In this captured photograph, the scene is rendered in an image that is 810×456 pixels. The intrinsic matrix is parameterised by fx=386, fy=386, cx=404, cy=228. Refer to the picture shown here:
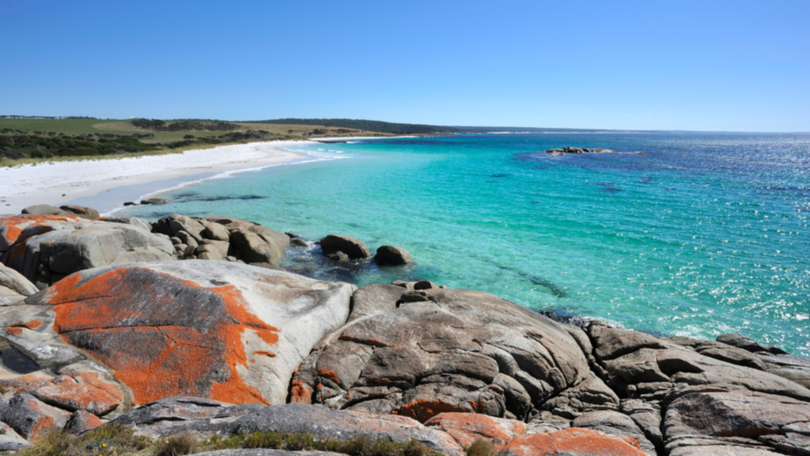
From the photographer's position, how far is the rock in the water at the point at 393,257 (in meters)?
16.7

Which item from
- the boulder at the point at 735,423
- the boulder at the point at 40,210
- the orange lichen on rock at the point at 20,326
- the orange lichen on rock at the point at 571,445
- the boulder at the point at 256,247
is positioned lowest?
the boulder at the point at 256,247

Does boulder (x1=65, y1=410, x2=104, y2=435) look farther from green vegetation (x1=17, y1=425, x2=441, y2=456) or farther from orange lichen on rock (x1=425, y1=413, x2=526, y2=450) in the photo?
orange lichen on rock (x1=425, y1=413, x2=526, y2=450)

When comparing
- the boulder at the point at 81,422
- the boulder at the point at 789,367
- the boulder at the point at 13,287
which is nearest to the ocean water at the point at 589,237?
the boulder at the point at 789,367

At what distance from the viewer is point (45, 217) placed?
13.6 m

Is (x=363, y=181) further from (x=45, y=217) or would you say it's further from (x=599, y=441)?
(x=599, y=441)

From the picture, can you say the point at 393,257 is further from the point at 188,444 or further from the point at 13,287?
the point at 188,444

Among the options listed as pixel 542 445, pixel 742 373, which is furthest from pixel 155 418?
pixel 742 373

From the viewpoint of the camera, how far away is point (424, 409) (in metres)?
5.79

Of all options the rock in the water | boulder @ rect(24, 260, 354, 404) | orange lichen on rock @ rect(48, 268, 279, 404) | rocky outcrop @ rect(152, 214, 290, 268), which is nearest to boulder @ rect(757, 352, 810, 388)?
boulder @ rect(24, 260, 354, 404)

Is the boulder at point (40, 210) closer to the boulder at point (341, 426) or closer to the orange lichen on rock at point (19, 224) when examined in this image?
the orange lichen on rock at point (19, 224)

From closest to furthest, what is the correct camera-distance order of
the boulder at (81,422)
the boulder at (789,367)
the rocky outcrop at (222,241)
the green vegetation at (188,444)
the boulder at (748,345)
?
the green vegetation at (188,444) → the boulder at (81,422) → the boulder at (789,367) → the boulder at (748,345) → the rocky outcrop at (222,241)

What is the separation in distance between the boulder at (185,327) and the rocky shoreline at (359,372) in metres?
0.03

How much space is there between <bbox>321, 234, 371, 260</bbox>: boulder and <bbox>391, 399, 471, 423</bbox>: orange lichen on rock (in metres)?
11.9

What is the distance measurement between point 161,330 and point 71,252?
21.4ft
